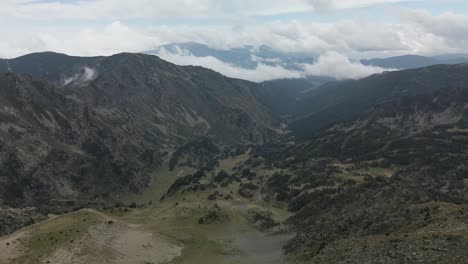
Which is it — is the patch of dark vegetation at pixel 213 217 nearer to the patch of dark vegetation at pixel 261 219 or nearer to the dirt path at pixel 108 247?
the patch of dark vegetation at pixel 261 219

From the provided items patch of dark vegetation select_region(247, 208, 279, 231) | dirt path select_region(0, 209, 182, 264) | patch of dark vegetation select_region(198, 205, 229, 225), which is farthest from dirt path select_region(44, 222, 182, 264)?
patch of dark vegetation select_region(247, 208, 279, 231)

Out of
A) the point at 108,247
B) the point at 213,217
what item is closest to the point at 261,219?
the point at 213,217

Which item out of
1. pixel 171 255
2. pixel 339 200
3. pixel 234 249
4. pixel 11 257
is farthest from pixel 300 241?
pixel 11 257

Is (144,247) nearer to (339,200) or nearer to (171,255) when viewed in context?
(171,255)

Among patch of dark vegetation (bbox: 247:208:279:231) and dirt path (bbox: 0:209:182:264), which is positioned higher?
dirt path (bbox: 0:209:182:264)

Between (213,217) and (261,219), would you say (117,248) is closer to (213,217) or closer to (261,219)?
(213,217)

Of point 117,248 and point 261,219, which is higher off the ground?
point 117,248

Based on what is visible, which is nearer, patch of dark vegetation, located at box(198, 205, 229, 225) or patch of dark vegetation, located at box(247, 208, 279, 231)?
patch of dark vegetation, located at box(247, 208, 279, 231)

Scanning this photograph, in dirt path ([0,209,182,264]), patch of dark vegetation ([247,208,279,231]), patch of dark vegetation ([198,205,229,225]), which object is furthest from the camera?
patch of dark vegetation ([198,205,229,225])

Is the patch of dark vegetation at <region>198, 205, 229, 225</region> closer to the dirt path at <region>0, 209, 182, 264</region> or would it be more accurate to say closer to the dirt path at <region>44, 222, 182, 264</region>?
the dirt path at <region>0, 209, 182, 264</region>

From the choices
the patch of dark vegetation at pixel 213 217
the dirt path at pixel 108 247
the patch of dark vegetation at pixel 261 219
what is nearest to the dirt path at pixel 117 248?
the dirt path at pixel 108 247

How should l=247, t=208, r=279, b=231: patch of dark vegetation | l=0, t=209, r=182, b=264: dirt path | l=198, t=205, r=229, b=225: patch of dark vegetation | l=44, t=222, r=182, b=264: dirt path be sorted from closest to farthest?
l=0, t=209, r=182, b=264: dirt path, l=44, t=222, r=182, b=264: dirt path, l=247, t=208, r=279, b=231: patch of dark vegetation, l=198, t=205, r=229, b=225: patch of dark vegetation
